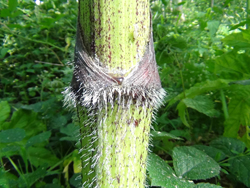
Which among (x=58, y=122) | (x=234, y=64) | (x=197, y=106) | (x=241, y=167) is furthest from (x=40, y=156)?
(x=234, y=64)

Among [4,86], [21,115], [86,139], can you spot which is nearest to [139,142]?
[86,139]

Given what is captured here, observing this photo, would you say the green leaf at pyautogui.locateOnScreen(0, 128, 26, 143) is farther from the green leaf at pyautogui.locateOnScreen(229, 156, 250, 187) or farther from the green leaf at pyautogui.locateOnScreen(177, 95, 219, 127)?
the green leaf at pyautogui.locateOnScreen(229, 156, 250, 187)

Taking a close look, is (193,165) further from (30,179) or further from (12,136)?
(12,136)

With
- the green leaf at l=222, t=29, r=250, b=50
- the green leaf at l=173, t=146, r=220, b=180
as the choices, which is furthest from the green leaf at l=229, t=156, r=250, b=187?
the green leaf at l=222, t=29, r=250, b=50

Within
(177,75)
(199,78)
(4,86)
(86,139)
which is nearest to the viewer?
(86,139)

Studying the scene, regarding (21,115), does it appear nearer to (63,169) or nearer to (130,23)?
(63,169)

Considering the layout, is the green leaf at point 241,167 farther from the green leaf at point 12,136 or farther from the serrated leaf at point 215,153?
the green leaf at point 12,136
